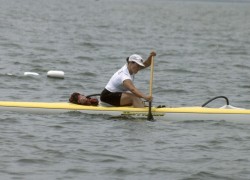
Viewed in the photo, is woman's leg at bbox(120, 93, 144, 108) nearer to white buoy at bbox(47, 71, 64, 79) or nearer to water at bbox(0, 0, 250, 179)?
water at bbox(0, 0, 250, 179)

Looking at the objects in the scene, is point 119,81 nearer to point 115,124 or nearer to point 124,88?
point 124,88

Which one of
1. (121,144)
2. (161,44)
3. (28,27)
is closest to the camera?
(121,144)

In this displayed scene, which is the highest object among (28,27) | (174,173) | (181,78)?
(28,27)

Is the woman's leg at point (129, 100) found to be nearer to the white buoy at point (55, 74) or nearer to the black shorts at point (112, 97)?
the black shorts at point (112, 97)

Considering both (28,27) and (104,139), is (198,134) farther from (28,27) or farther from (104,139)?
(28,27)

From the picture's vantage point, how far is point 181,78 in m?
25.0

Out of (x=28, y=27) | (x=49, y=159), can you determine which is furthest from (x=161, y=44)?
(x=49, y=159)

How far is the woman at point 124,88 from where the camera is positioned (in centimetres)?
1584

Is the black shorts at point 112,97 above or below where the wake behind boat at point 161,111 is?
above

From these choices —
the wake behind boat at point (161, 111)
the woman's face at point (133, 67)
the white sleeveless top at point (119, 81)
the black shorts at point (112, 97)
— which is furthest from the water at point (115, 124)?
the woman's face at point (133, 67)

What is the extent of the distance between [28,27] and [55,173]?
34.9 m

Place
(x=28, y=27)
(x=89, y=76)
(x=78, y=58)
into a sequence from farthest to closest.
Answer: (x=28, y=27)
(x=78, y=58)
(x=89, y=76)

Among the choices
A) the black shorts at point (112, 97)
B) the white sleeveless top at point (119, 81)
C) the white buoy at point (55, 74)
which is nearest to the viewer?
the white sleeveless top at point (119, 81)

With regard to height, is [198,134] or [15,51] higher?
[15,51]
